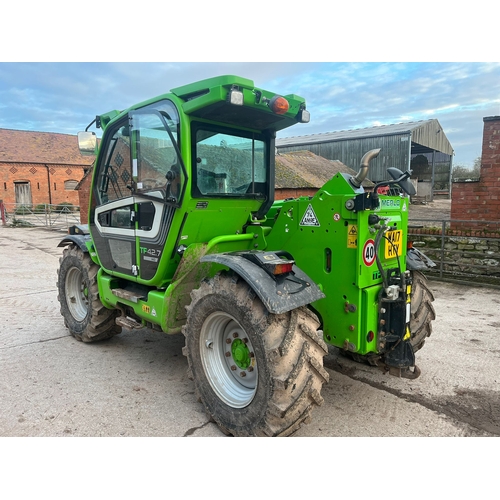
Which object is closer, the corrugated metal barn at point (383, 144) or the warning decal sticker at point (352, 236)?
the warning decal sticker at point (352, 236)

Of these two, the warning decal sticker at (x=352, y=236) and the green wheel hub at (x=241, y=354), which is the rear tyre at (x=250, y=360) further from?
the warning decal sticker at (x=352, y=236)

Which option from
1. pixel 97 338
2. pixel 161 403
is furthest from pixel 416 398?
pixel 97 338

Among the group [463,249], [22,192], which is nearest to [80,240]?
[463,249]

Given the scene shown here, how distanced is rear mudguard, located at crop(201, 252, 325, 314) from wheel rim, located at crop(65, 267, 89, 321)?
2806mm

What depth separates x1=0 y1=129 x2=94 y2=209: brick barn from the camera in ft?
110

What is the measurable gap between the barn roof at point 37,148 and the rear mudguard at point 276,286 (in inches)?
1358

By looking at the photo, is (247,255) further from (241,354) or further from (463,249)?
(463,249)

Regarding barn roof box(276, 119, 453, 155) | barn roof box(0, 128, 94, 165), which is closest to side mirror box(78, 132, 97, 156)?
barn roof box(276, 119, 453, 155)

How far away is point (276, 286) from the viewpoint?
9.11 ft

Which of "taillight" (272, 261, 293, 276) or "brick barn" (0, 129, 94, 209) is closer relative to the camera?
"taillight" (272, 261, 293, 276)

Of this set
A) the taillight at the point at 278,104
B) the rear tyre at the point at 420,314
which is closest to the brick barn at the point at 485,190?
the rear tyre at the point at 420,314

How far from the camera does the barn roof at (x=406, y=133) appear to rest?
2933 cm

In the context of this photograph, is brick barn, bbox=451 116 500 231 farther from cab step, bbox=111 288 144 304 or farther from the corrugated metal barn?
the corrugated metal barn

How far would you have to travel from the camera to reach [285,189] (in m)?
15.6
